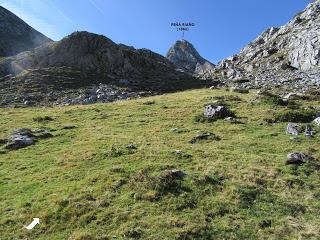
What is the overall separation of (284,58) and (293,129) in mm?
57104

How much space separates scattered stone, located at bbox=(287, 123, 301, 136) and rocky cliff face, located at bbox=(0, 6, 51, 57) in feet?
360

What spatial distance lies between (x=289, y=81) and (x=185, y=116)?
3032 centimetres

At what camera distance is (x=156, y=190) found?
2245 centimetres

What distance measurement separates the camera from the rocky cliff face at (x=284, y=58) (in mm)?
70188

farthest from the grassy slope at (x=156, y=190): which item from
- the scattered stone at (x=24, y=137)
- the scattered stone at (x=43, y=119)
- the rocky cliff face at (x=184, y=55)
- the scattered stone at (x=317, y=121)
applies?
the rocky cliff face at (x=184, y=55)

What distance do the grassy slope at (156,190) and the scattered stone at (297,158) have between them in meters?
0.48

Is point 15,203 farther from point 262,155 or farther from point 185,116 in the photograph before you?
point 185,116

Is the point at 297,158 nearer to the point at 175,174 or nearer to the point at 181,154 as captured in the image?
the point at 181,154

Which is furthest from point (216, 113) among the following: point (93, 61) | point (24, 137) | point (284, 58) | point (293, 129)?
point (284, 58)

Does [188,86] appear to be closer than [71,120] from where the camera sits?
No

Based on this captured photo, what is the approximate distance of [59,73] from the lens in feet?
254

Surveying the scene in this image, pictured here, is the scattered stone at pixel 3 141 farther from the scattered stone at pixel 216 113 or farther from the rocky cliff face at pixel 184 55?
the rocky cliff face at pixel 184 55

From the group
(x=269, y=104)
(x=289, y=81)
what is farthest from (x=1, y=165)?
(x=289, y=81)

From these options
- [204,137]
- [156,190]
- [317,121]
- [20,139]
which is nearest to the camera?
[156,190]
